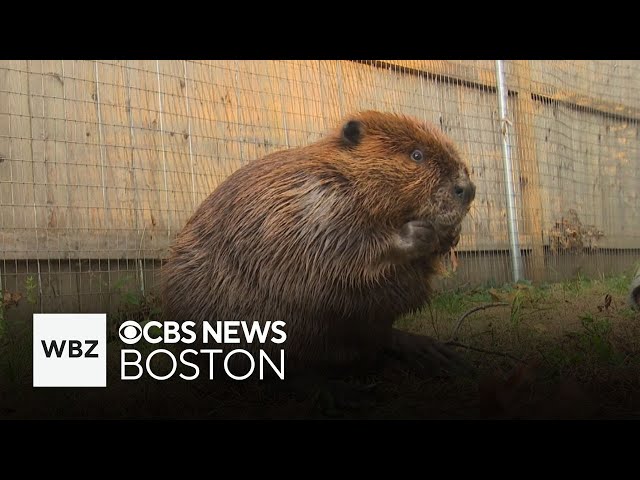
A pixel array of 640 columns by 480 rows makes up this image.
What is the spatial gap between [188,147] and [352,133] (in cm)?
158

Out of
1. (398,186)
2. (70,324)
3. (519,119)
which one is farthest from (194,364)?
(519,119)

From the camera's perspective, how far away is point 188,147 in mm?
3727

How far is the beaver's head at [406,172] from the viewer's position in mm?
2242

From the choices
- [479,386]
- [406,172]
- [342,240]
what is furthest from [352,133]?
[479,386]

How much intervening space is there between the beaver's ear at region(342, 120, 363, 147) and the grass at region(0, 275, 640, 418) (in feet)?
2.59

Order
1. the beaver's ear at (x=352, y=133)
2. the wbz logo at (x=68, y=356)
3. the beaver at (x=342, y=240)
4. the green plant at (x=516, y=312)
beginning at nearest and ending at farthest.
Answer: the wbz logo at (x=68, y=356)
the beaver at (x=342, y=240)
the beaver's ear at (x=352, y=133)
the green plant at (x=516, y=312)

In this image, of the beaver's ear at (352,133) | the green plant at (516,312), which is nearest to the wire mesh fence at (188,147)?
the green plant at (516,312)

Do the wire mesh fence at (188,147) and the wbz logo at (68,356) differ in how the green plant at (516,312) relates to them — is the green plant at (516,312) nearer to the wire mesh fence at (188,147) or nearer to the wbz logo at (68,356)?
the wire mesh fence at (188,147)

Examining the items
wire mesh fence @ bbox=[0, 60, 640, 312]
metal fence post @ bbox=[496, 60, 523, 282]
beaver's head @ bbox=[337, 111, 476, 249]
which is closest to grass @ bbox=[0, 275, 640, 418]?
wire mesh fence @ bbox=[0, 60, 640, 312]

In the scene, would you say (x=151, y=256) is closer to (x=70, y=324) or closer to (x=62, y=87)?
(x=62, y=87)

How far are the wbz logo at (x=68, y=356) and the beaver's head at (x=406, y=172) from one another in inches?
36.5

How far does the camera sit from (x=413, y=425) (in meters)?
1.56

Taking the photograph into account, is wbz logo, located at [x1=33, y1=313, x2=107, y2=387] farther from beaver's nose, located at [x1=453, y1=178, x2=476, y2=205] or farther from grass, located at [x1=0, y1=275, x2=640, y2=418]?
beaver's nose, located at [x1=453, y1=178, x2=476, y2=205]

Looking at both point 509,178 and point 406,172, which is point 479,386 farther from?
point 509,178
